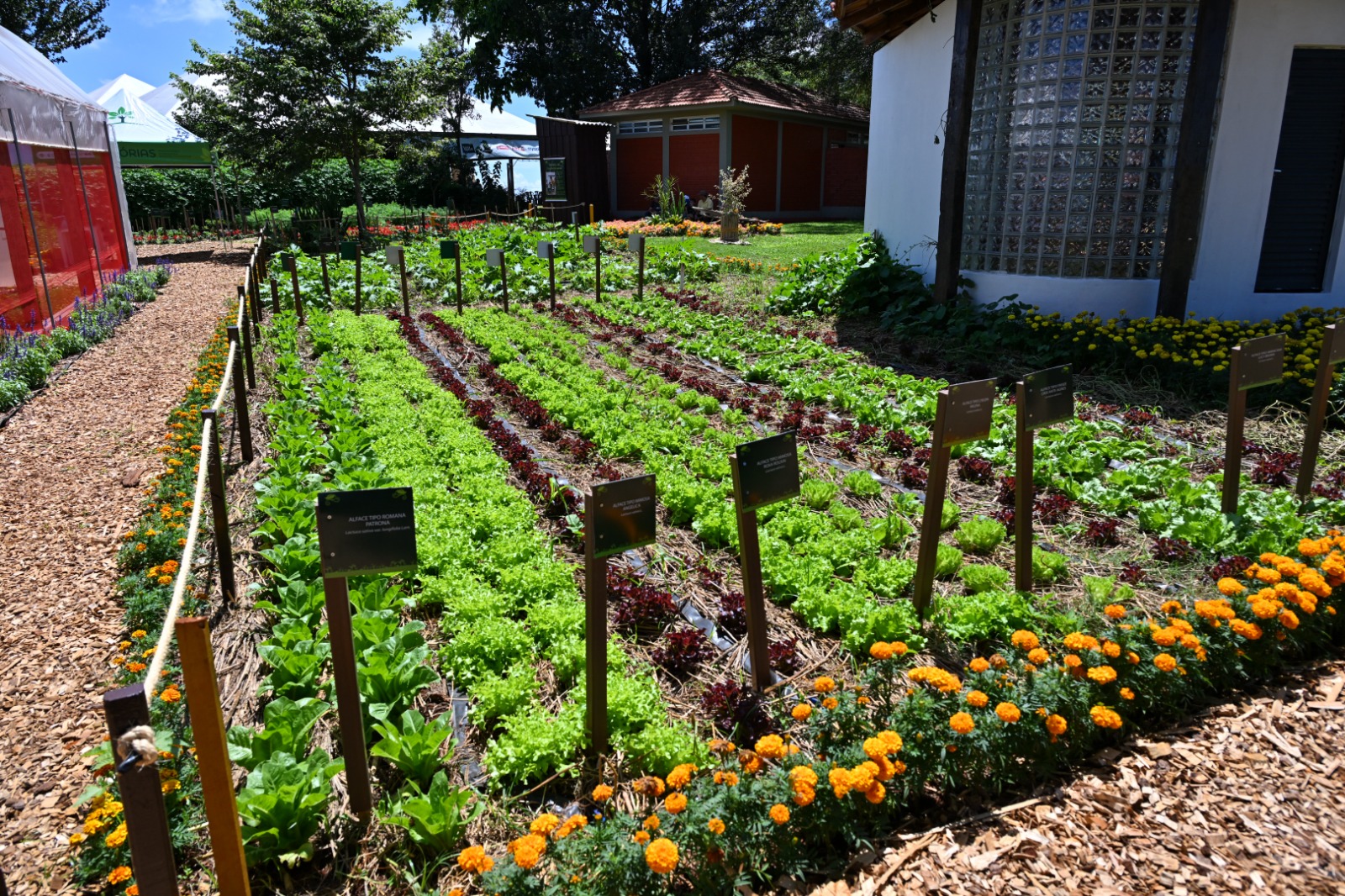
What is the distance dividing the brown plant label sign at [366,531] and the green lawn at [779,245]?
13.8 meters

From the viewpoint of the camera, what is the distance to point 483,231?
1956 centimetres

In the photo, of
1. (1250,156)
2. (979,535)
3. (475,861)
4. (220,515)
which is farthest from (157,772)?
(1250,156)

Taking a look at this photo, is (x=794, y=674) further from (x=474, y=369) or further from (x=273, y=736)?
(x=474, y=369)

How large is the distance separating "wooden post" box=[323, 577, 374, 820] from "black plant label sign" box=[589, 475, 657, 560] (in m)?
0.91

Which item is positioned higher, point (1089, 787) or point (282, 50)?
point (282, 50)

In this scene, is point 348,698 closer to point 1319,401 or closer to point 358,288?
point 1319,401

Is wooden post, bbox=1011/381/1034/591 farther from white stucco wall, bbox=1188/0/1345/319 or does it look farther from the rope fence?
white stucco wall, bbox=1188/0/1345/319

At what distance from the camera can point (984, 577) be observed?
4.33 metres

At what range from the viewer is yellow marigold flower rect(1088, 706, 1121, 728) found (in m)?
3.01

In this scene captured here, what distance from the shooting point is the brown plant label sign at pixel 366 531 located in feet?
9.30

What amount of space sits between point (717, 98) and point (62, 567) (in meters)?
24.8

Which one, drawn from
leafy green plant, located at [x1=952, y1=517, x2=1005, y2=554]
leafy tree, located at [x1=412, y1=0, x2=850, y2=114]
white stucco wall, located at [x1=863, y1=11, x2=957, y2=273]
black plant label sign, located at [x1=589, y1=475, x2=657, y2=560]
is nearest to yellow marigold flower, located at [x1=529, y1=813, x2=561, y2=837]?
black plant label sign, located at [x1=589, y1=475, x2=657, y2=560]

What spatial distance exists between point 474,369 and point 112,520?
4.26 metres

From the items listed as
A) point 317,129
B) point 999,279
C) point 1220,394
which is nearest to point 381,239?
point 317,129
